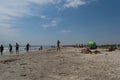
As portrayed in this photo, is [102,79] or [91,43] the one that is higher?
[91,43]

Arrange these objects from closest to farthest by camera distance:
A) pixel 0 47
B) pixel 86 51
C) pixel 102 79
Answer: pixel 102 79 → pixel 86 51 → pixel 0 47

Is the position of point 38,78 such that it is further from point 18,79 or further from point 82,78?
point 82,78

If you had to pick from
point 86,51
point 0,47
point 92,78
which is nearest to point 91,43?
point 86,51

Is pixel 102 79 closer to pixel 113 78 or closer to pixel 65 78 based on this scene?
pixel 113 78

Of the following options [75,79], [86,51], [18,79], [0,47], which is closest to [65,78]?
[75,79]

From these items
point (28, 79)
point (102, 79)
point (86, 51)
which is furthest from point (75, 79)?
point (86, 51)

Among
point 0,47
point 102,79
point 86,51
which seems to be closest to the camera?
point 102,79

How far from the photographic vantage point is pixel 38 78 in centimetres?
1146

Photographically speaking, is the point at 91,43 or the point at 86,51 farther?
the point at 91,43

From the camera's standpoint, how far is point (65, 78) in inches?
449

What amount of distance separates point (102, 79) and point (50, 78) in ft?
8.41

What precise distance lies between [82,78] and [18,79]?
10.3ft

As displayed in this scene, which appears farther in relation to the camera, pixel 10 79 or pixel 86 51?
pixel 86 51

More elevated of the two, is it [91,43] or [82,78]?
[91,43]
